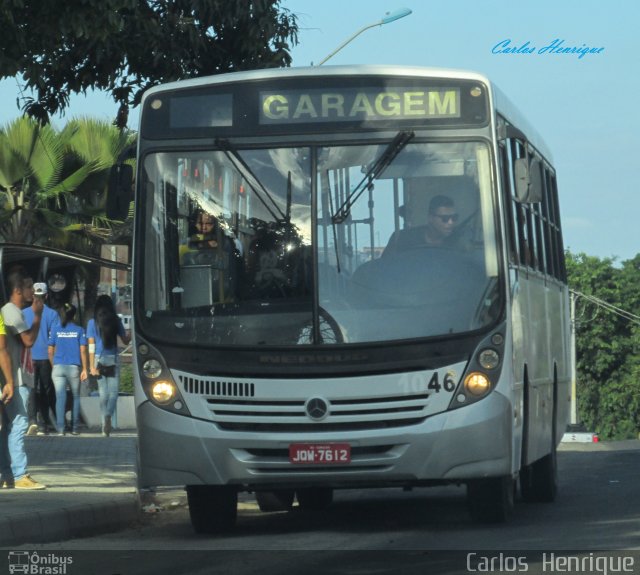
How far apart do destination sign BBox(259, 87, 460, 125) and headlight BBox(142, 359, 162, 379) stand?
1.83 m

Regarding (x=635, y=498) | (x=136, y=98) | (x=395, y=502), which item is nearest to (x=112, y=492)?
(x=395, y=502)

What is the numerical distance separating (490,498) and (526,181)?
2.30m

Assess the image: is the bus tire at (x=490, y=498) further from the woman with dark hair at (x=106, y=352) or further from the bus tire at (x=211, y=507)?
the woman with dark hair at (x=106, y=352)

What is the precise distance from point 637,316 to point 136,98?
73.0 meters

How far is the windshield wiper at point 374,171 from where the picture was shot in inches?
429

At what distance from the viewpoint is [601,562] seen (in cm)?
902

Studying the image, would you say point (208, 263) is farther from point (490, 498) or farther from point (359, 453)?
point (490, 498)

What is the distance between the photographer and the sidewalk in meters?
11.1

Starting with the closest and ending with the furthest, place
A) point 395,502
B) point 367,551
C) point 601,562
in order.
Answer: point 601,562 < point 367,551 < point 395,502

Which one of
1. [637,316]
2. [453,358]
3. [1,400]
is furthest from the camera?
[637,316]

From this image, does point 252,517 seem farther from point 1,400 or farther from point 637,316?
point 637,316

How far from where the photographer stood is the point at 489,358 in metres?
10.7

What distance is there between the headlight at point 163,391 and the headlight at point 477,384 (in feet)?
6.54

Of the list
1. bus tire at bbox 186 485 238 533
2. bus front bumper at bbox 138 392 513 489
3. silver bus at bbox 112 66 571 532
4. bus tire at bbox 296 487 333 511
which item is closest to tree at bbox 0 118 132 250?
bus tire at bbox 296 487 333 511
